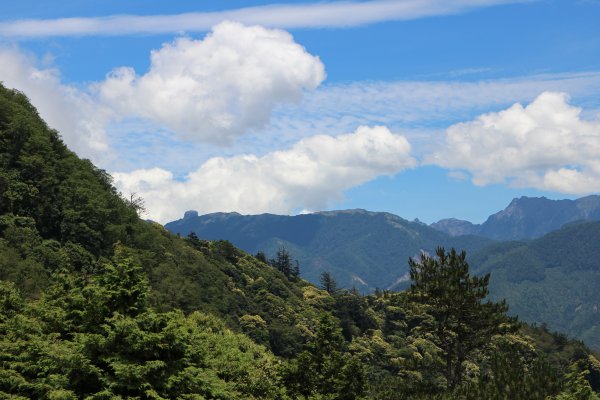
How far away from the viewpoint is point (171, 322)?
74.3 feet

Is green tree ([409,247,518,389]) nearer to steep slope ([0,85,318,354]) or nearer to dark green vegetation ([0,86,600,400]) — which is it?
dark green vegetation ([0,86,600,400])

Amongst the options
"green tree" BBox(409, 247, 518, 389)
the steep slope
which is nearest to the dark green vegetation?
"green tree" BBox(409, 247, 518, 389)

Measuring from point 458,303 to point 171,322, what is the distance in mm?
25409

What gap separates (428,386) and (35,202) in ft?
167

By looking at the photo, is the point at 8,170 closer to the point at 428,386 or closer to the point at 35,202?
the point at 35,202

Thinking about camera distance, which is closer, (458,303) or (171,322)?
(171,322)

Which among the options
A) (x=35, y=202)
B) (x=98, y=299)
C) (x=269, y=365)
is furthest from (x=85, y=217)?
(x=98, y=299)

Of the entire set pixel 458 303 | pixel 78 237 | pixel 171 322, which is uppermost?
pixel 78 237

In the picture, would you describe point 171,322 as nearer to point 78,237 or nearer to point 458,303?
point 458,303

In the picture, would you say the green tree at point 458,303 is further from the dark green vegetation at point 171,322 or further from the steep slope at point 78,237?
→ the steep slope at point 78,237

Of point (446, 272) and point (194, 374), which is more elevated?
point (446, 272)

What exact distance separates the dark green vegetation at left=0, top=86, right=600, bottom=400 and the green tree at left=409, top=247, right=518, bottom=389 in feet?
0.32

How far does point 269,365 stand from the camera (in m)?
42.4

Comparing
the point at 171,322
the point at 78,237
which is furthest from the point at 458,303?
the point at 78,237
